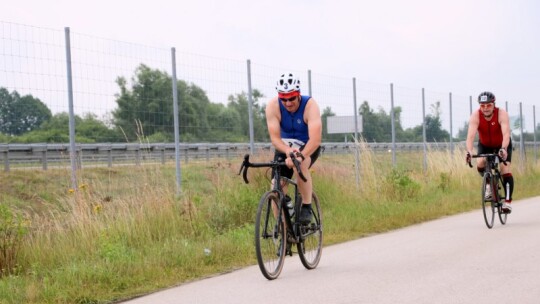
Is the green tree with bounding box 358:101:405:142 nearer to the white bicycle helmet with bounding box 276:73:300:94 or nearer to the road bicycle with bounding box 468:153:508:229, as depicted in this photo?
the road bicycle with bounding box 468:153:508:229

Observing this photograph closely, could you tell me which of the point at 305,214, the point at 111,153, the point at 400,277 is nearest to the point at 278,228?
the point at 305,214

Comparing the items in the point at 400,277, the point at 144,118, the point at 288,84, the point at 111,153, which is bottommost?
the point at 400,277

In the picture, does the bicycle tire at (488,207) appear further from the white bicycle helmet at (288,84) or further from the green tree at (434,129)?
the green tree at (434,129)

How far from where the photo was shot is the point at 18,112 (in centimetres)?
1055

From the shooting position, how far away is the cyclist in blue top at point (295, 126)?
25.9ft

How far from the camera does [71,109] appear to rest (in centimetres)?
1094

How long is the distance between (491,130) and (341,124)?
21.4 feet

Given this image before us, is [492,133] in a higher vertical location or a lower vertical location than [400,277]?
higher

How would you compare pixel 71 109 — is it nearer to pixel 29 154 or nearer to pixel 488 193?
pixel 29 154

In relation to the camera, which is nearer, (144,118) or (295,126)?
(295,126)

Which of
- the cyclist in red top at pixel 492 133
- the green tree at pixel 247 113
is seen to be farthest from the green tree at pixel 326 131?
the cyclist in red top at pixel 492 133

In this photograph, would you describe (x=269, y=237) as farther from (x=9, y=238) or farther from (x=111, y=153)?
(x=111, y=153)

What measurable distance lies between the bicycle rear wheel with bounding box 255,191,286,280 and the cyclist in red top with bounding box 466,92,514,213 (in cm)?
492

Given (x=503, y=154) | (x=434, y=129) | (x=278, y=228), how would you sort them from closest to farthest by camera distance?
(x=278, y=228)
(x=503, y=154)
(x=434, y=129)
